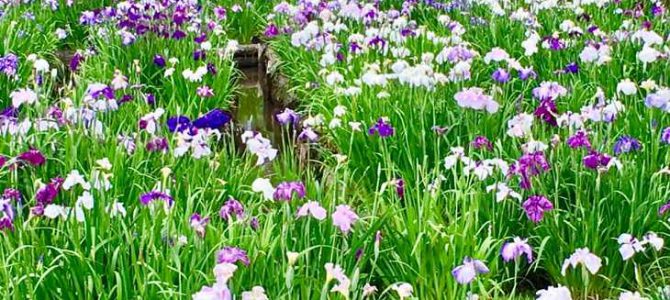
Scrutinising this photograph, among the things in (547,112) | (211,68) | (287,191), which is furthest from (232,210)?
(211,68)

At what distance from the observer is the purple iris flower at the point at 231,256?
2.02 metres

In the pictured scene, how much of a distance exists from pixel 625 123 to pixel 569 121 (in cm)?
34

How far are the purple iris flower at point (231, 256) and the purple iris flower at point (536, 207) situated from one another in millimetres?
934

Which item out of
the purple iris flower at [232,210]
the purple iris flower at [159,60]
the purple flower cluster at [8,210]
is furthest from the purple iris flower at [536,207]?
the purple iris flower at [159,60]

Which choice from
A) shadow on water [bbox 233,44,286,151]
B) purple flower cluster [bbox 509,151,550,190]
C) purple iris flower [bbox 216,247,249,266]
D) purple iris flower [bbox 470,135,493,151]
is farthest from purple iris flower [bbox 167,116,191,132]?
shadow on water [bbox 233,44,286,151]

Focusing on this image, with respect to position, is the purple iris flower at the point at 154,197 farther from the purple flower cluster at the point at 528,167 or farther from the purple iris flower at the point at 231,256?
the purple flower cluster at the point at 528,167

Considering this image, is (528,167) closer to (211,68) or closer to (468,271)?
(468,271)

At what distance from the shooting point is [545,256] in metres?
2.74

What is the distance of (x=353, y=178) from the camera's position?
11.9ft

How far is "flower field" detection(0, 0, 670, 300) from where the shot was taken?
2.21 meters

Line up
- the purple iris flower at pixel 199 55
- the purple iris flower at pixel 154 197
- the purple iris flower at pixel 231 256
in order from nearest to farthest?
the purple iris flower at pixel 231 256 < the purple iris flower at pixel 154 197 < the purple iris flower at pixel 199 55

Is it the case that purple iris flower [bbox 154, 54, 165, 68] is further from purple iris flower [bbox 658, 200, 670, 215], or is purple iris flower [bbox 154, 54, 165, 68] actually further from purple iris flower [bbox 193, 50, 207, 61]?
purple iris flower [bbox 658, 200, 670, 215]

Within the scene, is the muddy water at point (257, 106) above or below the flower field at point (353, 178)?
below

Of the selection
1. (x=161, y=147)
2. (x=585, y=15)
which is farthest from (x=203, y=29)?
(x=161, y=147)
